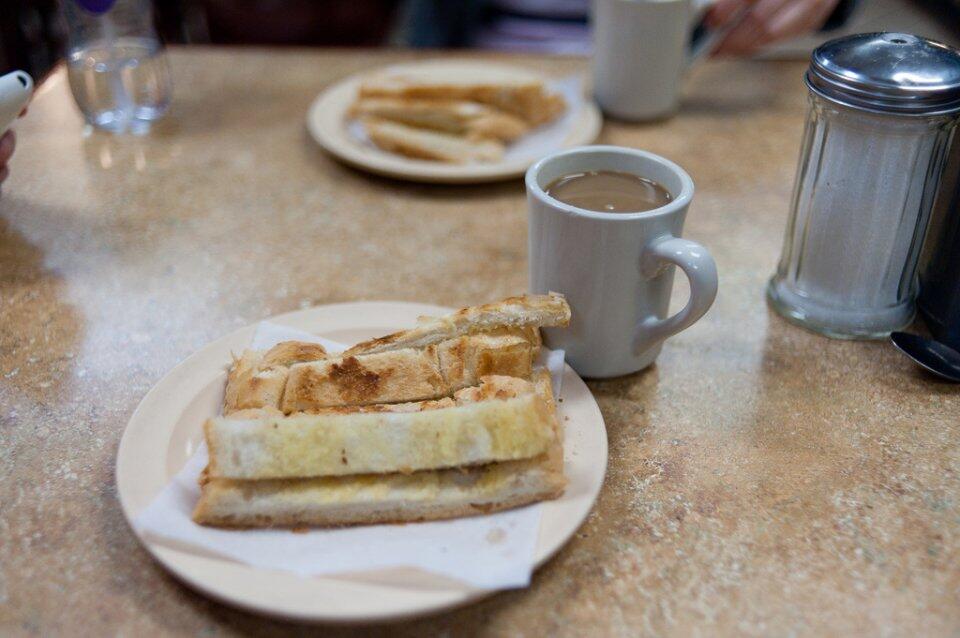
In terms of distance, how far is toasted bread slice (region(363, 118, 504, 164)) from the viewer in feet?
4.11

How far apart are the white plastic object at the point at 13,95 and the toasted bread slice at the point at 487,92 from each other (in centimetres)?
51

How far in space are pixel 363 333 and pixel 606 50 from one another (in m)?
0.78

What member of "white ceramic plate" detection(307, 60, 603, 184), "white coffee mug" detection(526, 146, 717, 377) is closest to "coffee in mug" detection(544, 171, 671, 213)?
"white coffee mug" detection(526, 146, 717, 377)

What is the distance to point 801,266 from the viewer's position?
91 cm

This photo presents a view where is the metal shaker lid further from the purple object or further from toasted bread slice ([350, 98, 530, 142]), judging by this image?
the purple object

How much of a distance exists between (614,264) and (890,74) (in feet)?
1.02

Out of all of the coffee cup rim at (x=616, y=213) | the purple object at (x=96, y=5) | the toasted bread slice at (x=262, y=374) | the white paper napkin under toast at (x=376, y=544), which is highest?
the purple object at (x=96, y=5)

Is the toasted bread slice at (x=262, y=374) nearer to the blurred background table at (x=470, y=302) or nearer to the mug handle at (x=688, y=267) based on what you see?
the blurred background table at (x=470, y=302)

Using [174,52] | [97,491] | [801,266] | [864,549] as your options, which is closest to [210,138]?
[174,52]

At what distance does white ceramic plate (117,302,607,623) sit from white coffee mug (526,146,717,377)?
0.06 m

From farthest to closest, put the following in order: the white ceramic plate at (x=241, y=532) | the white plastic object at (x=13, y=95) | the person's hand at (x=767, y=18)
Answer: the person's hand at (x=767, y=18) → the white plastic object at (x=13, y=95) → the white ceramic plate at (x=241, y=532)

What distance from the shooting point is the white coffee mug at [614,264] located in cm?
74

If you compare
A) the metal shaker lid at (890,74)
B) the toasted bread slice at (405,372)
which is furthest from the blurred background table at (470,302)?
the metal shaker lid at (890,74)

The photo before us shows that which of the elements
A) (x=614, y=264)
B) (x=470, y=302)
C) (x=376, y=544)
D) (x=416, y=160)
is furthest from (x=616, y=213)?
(x=416, y=160)
